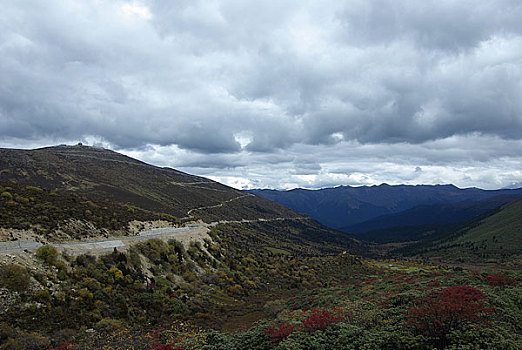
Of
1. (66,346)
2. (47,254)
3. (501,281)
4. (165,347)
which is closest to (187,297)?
(47,254)

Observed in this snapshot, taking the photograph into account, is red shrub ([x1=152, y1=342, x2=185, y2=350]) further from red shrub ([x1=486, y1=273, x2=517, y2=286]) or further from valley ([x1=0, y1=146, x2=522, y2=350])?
red shrub ([x1=486, y1=273, x2=517, y2=286])

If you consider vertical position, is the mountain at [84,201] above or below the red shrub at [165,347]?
above

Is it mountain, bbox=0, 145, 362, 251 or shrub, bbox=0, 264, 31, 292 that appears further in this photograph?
mountain, bbox=0, 145, 362, 251

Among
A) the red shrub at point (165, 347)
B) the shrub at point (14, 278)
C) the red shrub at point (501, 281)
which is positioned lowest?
the red shrub at point (165, 347)

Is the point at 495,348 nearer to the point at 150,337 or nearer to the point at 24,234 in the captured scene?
the point at 150,337

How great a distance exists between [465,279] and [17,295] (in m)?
32.0

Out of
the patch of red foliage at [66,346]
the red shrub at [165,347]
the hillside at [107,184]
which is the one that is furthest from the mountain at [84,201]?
the red shrub at [165,347]

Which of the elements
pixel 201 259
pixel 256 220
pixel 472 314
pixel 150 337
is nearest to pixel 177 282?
pixel 201 259

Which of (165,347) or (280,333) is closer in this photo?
(280,333)

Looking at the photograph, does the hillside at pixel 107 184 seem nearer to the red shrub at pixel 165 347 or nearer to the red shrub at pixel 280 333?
the red shrub at pixel 165 347

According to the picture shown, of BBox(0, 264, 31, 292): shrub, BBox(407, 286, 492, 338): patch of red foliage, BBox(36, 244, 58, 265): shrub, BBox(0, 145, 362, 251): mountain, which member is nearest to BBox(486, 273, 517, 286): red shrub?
BBox(407, 286, 492, 338): patch of red foliage

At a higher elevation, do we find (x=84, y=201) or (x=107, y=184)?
(x=107, y=184)

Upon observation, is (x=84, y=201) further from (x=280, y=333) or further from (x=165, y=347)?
(x=280, y=333)

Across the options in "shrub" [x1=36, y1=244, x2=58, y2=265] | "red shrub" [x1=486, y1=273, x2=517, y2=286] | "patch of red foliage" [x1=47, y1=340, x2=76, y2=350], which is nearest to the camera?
"patch of red foliage" [x1=47, y1=340, x2=76, y2=350]
